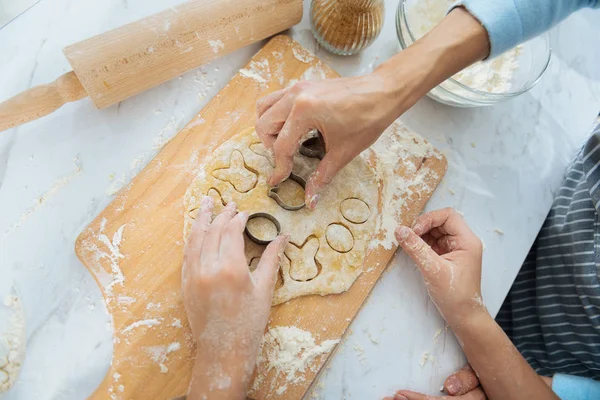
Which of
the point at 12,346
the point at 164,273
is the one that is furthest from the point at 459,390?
the point at 12,346

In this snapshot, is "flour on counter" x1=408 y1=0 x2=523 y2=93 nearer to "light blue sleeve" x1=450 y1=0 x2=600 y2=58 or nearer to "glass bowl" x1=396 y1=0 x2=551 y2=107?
"glass bowl" x1=396 y1=0 x2=551 y2=107

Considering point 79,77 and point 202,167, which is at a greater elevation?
point 79,77

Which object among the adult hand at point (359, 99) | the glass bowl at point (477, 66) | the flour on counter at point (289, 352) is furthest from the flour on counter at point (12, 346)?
the glass bowl at point (477, 66)

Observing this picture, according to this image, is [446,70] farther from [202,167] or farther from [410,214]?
[202,167]

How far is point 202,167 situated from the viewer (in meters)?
0.98

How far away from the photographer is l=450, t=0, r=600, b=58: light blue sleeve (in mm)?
863

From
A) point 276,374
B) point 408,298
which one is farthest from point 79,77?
point 408,298

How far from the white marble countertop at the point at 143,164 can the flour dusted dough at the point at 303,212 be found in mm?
104

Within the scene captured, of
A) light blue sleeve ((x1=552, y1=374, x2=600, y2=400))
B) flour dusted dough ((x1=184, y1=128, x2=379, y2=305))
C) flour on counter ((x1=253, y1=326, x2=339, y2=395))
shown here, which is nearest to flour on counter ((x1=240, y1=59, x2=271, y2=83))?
flour dusted dough ((x1=184, y1=128, x2=379, y2=305))

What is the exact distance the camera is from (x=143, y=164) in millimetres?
1007

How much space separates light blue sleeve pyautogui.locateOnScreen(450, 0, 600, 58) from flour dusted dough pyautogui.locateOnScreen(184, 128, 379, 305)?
1.22 ft

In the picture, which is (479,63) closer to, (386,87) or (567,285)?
(386,87)

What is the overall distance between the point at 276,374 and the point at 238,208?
1.07 feet

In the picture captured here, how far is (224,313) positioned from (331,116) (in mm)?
385
